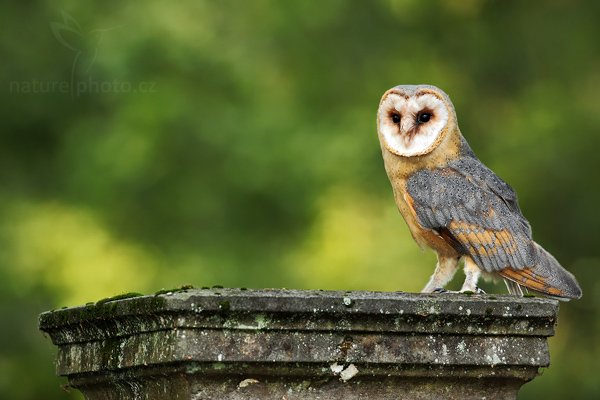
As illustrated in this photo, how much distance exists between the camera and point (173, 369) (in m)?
3.18

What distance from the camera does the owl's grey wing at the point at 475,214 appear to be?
4762 millimetres

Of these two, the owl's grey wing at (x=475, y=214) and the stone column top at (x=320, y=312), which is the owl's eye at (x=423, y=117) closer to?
the owl's grey wing at (x=475, y=214)

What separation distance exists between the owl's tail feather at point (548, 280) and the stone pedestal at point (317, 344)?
117cm

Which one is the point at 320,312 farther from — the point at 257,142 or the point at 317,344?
the point at 257,142

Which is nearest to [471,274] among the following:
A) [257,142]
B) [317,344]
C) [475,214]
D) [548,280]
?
[475,214]

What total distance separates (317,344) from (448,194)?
182 centimetres

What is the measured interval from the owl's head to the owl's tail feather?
1.94 ft

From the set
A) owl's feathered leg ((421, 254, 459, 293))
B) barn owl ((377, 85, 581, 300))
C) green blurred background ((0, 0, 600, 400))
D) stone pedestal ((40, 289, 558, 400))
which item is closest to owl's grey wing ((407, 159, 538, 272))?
barn owl ((377, 85, 581, 300))

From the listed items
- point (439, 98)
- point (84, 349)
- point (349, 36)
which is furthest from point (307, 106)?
point (84, 349)

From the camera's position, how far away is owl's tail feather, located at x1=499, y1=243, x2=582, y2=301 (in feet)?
15.1

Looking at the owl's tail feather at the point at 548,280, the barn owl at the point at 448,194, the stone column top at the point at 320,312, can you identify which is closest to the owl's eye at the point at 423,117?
the barn owl at the point at 448,194

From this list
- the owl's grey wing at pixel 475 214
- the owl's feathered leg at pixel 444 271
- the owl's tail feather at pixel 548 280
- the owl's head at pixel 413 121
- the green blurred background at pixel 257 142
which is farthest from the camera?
the green blurred background at pixel 257 142

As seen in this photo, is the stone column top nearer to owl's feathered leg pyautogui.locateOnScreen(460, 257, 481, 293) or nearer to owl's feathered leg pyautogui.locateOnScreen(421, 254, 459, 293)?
owl's feathered leg pyautogui.locateOnScreen(460, 257, 481, 293)

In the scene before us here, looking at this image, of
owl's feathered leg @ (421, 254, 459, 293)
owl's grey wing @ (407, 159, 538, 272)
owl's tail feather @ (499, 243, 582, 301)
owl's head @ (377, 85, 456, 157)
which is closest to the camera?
owl's tail feather @ (499, 243, 582, 301)
